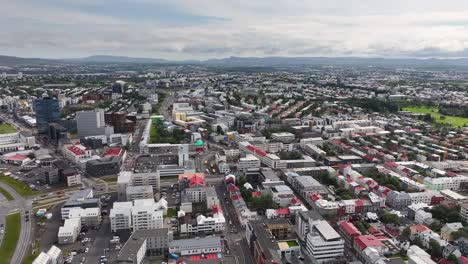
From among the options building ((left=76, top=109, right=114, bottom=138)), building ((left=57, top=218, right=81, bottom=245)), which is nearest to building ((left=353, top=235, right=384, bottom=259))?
building ((left=57, top=218, right=81, bottom=245))

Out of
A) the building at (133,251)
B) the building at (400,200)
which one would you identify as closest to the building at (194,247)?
the building at (133,251)

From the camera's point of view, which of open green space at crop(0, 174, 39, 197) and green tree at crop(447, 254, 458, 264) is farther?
open green space at crop(0, 174, 39, 197)

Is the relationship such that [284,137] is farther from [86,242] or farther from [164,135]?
[86,242]

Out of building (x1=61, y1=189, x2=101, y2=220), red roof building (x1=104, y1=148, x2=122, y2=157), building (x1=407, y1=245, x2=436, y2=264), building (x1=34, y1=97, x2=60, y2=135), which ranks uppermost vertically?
building (x1=34, y1=97, x2=60, y2=135)

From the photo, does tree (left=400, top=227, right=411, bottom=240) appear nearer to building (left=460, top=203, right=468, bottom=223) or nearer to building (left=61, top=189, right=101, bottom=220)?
building (left=460, top=203, right=468, bottom=223)

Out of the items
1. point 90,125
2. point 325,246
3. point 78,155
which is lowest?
point 325,246

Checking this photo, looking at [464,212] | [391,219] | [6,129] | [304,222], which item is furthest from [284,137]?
[6,129]

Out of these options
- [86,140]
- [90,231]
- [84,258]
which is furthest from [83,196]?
[86,140]
